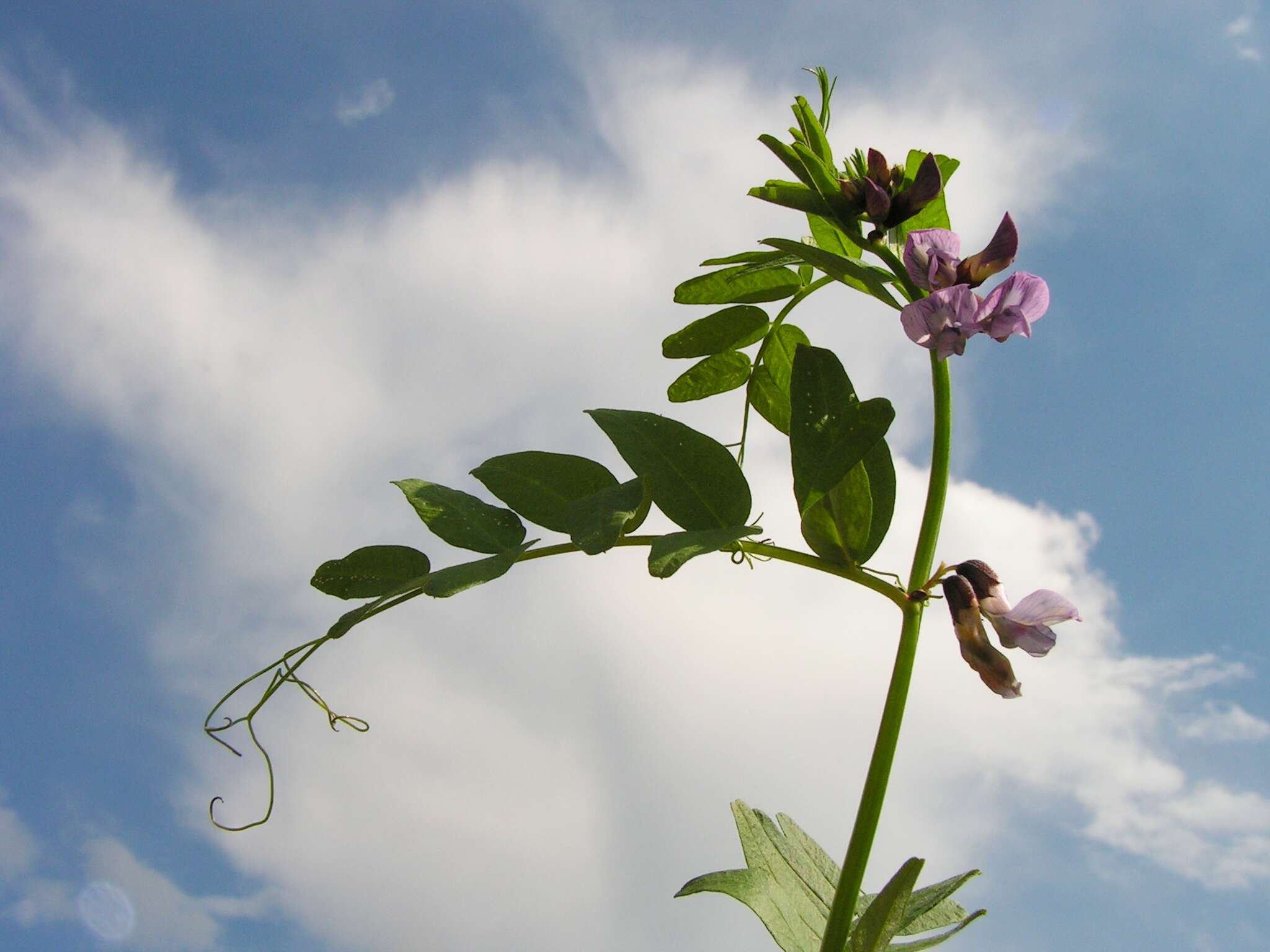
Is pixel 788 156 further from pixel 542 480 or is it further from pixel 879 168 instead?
pixel 542 480

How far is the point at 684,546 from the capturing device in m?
0.78

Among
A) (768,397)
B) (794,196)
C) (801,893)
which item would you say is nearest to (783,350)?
(768,397)

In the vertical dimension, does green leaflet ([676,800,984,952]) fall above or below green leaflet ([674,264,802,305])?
below

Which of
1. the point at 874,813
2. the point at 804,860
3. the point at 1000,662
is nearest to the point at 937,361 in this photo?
the point at 1000,662

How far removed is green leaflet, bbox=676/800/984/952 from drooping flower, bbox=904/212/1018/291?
51 cm

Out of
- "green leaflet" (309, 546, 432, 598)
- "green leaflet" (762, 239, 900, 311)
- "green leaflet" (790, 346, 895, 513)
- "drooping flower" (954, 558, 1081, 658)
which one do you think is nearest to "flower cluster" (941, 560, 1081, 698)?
"drooping flower" (954, 558, 1081, 658)

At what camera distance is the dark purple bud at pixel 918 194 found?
3.13ft

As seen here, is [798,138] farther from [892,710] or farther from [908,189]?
[892,710]

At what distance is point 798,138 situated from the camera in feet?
3.38

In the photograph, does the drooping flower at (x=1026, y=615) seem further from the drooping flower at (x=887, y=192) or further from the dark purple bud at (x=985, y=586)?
the drooping flower at (x=887, y=192)

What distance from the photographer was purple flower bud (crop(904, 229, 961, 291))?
910 mm

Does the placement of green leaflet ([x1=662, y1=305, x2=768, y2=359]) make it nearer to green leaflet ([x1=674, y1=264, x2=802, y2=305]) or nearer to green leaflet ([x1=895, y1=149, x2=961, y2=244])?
green leaflet ([x1=674, y1=264, x2=802, y2=305])

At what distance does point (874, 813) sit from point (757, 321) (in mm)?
528

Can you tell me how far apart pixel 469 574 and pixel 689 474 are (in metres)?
0.21
